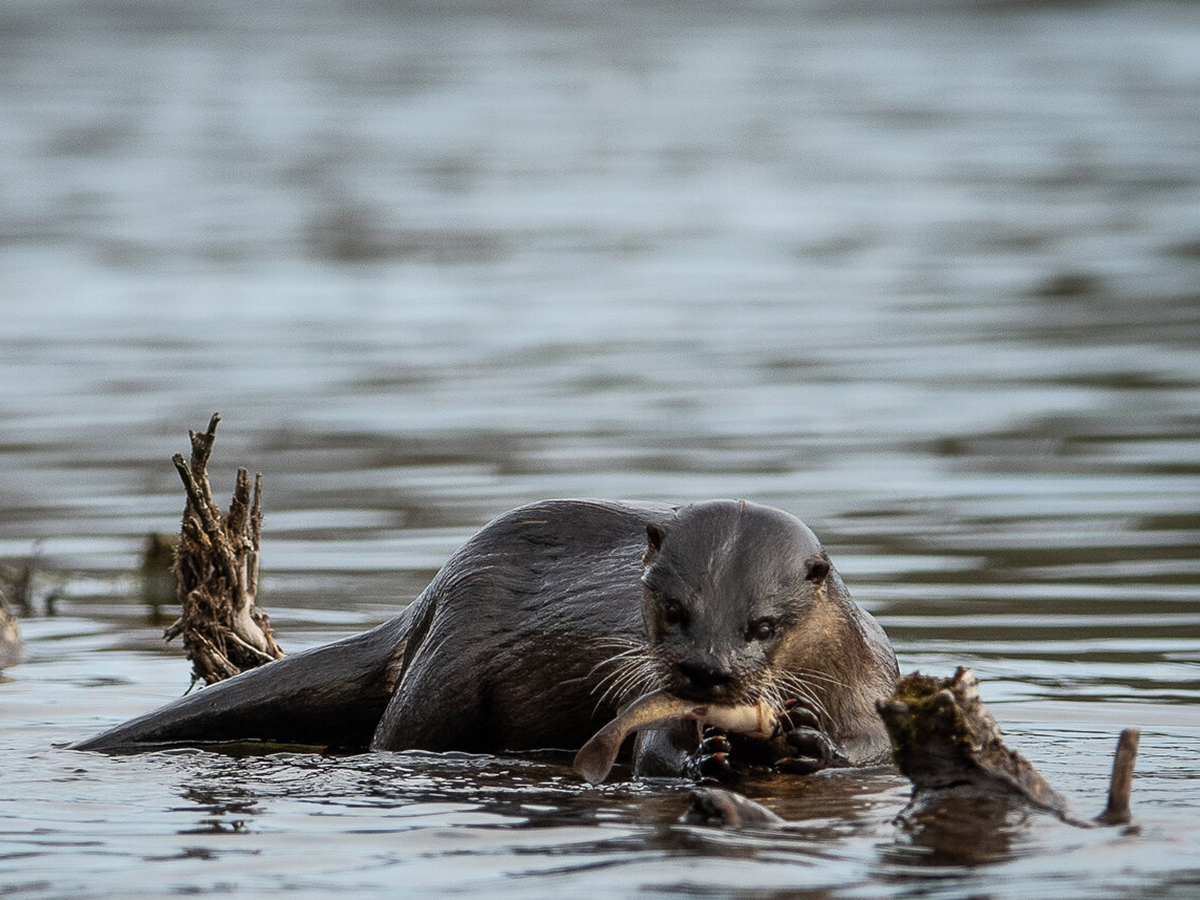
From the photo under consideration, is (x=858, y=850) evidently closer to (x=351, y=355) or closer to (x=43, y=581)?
(x=43, y=581)

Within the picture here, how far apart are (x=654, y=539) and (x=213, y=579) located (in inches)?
58.6

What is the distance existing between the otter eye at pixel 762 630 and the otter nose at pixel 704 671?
0.43 feet

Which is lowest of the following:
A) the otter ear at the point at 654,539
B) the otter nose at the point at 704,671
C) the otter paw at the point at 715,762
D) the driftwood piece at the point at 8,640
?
the otter paw at the point at 715,762

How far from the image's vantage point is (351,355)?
1245cm

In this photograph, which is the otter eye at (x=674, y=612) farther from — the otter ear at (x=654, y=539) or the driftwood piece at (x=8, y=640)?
the driftwood piece at (x=8, y=640)

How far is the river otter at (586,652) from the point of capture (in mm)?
4516

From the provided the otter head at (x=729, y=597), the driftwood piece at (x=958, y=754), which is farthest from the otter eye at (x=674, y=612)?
the driftwood piece at (x=958, y=754)

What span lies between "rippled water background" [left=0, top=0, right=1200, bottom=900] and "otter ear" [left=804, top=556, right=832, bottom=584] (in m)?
0.40

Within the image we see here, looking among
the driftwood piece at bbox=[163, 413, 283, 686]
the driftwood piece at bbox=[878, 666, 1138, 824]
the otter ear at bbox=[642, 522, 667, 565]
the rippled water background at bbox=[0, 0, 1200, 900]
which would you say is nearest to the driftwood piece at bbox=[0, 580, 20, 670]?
the rippled water background at bbox=[0, 0, 1200, 900]

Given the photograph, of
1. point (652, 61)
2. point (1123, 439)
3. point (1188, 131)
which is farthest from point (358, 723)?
point (652, 61)

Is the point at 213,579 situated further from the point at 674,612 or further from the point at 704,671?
the point at 704,671

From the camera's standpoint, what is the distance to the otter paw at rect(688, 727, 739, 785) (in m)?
4.67

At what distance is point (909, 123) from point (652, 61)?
798 centimetres

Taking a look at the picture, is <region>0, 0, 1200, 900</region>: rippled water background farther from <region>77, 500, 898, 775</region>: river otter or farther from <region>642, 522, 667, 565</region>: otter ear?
<region>642, 522, 667, 565</region>: otter ear
